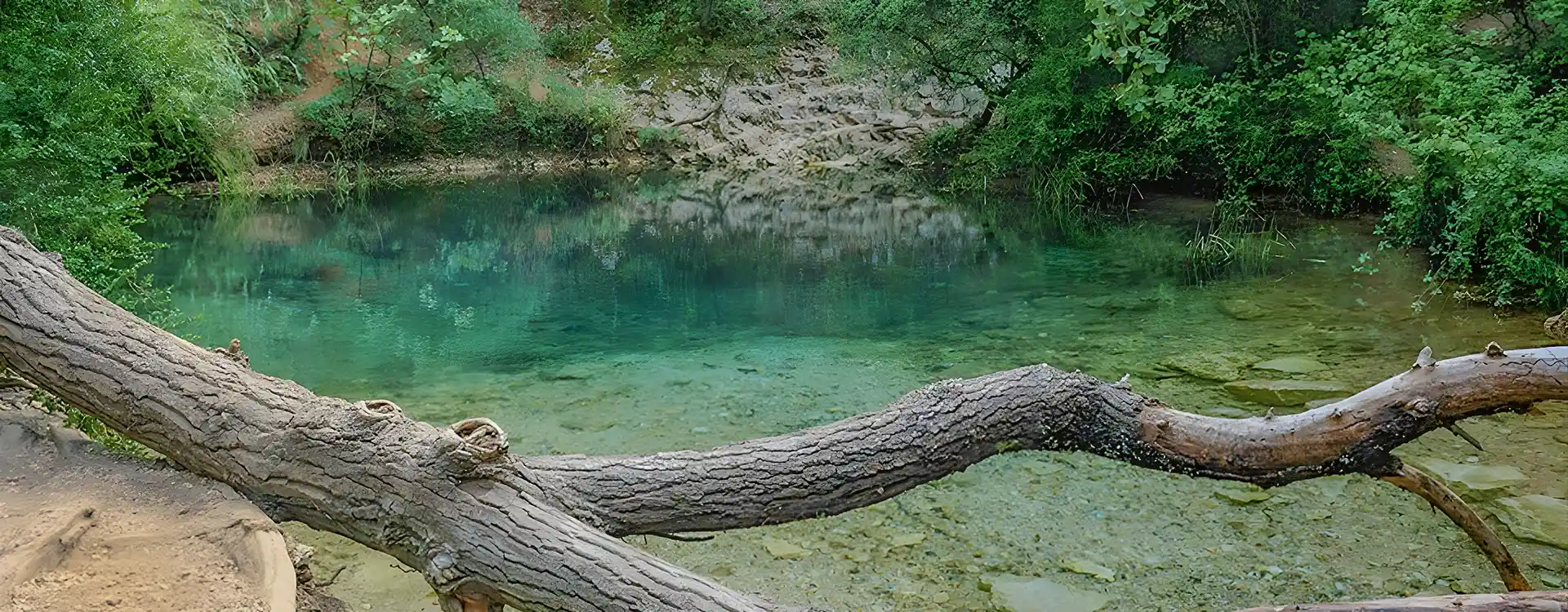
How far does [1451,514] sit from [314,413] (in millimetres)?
3735

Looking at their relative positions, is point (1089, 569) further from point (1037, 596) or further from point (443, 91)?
point (443, 91)

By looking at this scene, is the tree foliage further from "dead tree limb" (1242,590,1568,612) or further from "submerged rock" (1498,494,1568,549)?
"submerged rock" (1498,494,1568,549)

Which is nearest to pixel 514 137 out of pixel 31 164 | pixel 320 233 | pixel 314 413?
pixel 320 233

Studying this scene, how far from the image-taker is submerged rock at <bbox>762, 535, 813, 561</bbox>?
168 inches

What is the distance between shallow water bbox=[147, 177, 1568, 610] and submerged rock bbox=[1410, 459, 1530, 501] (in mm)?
102

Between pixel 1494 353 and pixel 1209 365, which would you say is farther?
pixel 1209 365

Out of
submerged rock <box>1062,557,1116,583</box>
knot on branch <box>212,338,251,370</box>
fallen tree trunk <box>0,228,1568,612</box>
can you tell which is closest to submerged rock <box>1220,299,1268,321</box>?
submerged rock <box>1062,557,1116,583</box>

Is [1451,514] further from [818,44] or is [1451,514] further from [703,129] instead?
[818,44]

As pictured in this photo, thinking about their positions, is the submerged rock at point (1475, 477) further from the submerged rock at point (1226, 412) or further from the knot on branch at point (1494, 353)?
the knot on branch at point (1494, 353)

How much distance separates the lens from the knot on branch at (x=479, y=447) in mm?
3061

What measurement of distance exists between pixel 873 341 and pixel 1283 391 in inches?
120

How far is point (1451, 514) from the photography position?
3.53 metres

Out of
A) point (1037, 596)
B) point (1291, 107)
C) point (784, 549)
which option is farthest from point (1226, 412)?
point (1291, 107)

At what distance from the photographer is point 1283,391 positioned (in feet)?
20.2
